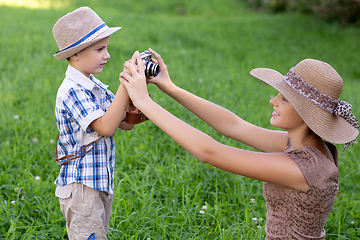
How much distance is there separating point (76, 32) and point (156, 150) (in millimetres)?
1623

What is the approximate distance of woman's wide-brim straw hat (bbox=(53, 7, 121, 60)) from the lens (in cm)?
170

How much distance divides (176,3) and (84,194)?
42.5 feet

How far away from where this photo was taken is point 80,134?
1745 millimetres

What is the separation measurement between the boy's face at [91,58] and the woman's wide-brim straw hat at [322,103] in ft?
2.98

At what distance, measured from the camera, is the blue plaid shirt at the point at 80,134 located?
66.4 inches

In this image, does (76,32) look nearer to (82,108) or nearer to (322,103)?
(82,108)

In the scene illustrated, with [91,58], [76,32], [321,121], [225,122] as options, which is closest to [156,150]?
[225,122]

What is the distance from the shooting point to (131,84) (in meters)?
1.44

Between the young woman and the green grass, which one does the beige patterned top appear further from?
the green grass

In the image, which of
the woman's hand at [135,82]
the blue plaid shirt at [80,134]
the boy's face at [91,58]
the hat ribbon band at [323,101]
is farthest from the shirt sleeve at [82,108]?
the hat ribbon band at [323,101]

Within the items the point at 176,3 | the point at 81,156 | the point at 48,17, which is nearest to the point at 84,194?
the point at 81,156

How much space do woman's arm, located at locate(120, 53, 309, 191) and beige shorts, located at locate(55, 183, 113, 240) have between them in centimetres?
63

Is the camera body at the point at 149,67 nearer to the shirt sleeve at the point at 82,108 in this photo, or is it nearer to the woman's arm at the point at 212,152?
the woman's arm at the point at 212,152

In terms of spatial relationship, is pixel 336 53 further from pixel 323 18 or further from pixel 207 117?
pixel 207 117
